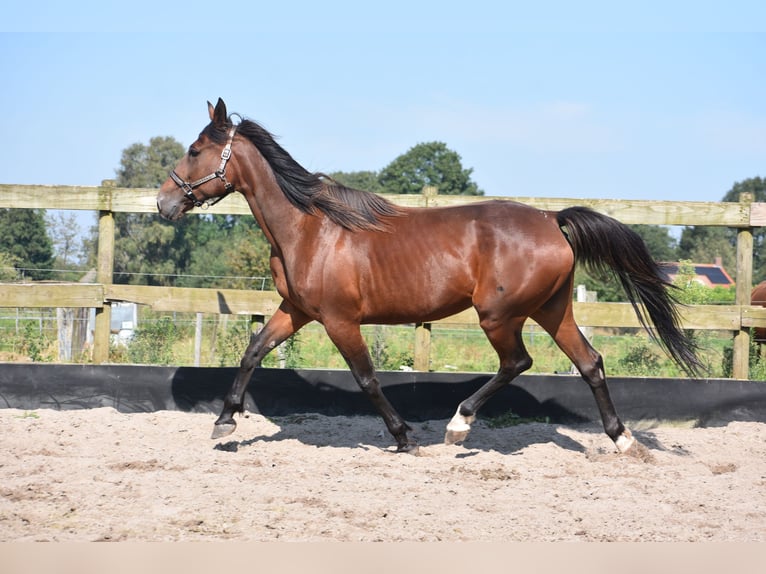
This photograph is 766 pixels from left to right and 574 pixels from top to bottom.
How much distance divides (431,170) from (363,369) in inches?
1781

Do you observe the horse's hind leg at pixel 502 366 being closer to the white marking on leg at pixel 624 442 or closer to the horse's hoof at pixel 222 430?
the white marking on leg at pixel 624 442

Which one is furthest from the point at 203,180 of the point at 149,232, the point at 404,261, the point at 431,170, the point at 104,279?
the point at 431,170

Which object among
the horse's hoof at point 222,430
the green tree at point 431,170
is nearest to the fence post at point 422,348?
the horse's hoof at point 222,430

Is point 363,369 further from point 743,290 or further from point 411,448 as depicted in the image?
point 743,290

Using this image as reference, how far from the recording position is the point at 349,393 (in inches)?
242

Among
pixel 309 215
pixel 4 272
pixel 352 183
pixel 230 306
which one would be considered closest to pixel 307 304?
pixel 309 215

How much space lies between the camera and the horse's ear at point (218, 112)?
5212 mm

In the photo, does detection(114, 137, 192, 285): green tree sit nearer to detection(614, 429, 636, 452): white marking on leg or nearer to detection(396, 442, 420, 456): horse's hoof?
detection(396, 442, 420, 456): horse's hoof

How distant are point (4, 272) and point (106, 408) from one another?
733cm

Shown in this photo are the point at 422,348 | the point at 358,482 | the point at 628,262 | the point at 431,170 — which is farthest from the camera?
the point at 431,170

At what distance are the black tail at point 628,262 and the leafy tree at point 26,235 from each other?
20.4 meters

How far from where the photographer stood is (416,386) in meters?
6.15

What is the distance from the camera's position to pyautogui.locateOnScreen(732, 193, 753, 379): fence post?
624cm

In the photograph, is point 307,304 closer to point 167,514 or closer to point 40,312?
point 167,514
